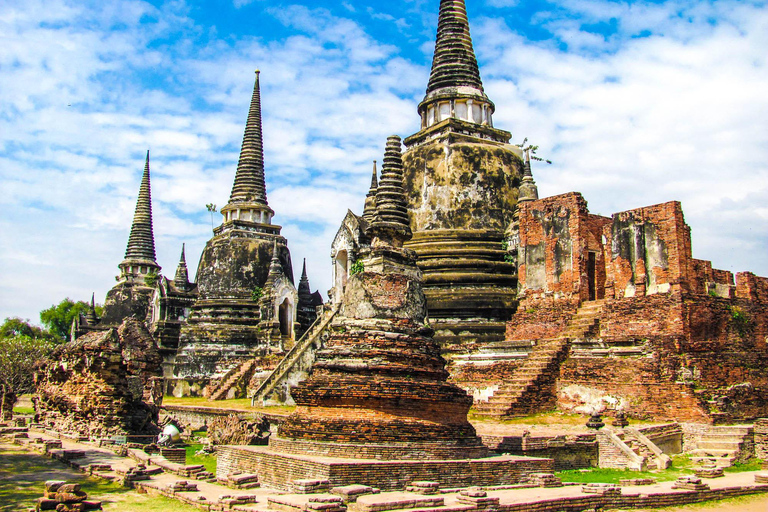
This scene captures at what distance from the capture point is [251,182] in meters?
33.6

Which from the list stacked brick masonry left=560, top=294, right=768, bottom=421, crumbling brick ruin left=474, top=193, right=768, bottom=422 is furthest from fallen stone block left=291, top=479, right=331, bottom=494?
stacked brick masonry left=560, top=294, right=768, bottom=421

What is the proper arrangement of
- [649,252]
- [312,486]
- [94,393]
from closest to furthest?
[312,486] → [94,393] → [649,252]

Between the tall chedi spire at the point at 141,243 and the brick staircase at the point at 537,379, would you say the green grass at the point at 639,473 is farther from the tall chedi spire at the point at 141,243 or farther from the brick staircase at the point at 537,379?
the tall chedi spire at the point at 141,243

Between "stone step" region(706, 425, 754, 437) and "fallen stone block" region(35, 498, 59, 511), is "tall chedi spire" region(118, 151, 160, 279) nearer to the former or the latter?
"stone step" region(706, 425, 754, 437)

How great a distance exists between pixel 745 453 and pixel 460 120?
13.3 m

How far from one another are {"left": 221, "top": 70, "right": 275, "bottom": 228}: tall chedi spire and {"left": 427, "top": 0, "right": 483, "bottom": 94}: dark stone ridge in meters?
10.9

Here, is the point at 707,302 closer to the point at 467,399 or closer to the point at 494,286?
the point at 494,286

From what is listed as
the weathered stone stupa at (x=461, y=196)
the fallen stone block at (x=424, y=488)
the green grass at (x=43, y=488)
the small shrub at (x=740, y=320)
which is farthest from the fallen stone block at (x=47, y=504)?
the small shrub at (x=740, y=320)

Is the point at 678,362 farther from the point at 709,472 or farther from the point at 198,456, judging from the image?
the point at 198,456

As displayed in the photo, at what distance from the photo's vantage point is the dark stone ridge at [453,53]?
25281 millimetres

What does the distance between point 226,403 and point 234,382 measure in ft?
8.69

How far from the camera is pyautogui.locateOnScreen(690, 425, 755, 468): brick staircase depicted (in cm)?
1399

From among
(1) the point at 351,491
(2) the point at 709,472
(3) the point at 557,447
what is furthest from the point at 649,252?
(1) the point at 351,491

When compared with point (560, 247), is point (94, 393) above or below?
below
